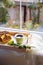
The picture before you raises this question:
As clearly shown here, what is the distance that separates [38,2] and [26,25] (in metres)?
0.27

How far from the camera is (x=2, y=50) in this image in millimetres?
1635

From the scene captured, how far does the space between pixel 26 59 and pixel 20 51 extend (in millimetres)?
94

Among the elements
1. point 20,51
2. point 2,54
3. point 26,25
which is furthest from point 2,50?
point 26,25

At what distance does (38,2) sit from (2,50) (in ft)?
1.95

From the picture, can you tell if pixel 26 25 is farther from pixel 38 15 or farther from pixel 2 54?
pixel 2 54

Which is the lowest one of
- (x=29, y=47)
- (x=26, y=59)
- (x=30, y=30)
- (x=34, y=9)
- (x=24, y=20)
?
(x=26, y=59)

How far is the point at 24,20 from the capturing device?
1.74 meters

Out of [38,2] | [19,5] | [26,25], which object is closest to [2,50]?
[26,25]

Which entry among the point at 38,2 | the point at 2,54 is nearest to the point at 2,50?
the point at 2,54

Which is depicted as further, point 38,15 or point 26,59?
point 38,15

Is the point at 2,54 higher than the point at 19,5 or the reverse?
the reverse

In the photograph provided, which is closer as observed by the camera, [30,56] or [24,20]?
[30,56]

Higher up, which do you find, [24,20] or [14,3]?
[14,3]

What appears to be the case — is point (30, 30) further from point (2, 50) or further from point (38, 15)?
point (2, 50)
